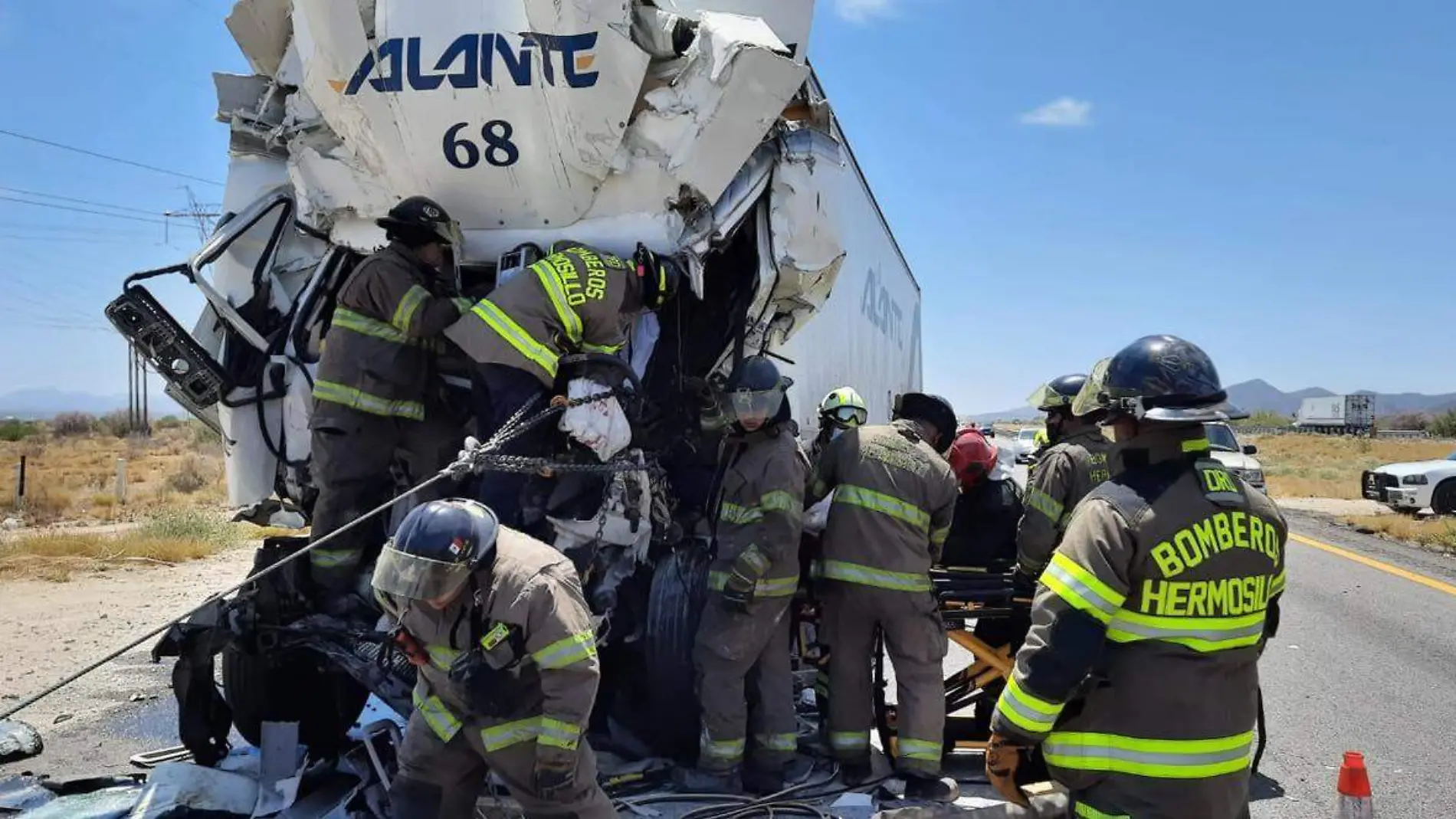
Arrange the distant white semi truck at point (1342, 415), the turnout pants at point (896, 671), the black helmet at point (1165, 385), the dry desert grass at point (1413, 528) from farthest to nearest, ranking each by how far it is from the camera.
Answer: the distant white semi truck at point (1342, 415)
the dry desert grass at point (1413, 528)
the turnout pants at point (896, 671)
the black helmet at point (1165, 385)

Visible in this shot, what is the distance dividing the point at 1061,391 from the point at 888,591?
1.59 m

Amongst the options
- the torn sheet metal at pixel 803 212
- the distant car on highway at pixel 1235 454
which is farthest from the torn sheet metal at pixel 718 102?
the distant car on highway at pixel 1235 454

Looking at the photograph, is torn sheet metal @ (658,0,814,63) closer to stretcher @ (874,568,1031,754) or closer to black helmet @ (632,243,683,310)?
black helmet @ (632,243,683,310)

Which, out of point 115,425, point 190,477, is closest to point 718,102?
point 190,477

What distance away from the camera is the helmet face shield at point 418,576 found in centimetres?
262

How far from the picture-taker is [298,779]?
11.9 ft

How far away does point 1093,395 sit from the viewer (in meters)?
2.93

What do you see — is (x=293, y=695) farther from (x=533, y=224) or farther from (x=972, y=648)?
(x=972, y=648)

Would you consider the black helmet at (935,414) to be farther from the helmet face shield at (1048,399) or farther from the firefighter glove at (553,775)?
the firefighter glove at (553,775)

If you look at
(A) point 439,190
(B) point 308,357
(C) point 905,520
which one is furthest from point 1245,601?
(B) point 308,357

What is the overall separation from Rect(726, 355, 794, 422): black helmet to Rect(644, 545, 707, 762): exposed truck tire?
771mm

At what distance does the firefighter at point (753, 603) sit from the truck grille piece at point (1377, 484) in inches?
584

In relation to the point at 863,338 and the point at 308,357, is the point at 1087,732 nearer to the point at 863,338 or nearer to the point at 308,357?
the point at 308,357

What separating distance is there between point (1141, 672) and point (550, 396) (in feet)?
8.26
